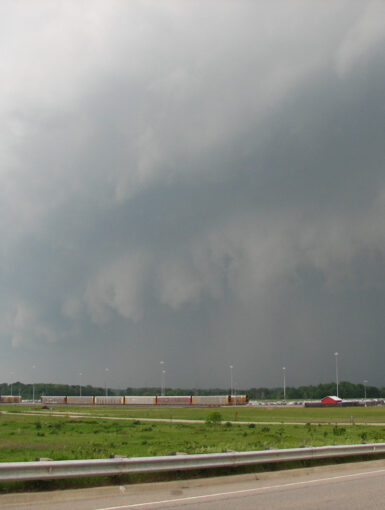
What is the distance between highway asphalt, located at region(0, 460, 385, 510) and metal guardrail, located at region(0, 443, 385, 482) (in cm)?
41

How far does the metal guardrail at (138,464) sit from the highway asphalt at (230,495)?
1.34 ft

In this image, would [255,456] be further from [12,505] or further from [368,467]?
[12,505]

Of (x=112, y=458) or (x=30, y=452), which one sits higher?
(x=112, y=458)

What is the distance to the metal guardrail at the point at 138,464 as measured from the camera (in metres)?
12.7

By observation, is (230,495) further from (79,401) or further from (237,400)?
(79,401)

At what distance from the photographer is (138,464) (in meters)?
14.7

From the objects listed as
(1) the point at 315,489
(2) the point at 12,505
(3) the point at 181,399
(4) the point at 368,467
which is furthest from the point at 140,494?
(3) the point at 181,399

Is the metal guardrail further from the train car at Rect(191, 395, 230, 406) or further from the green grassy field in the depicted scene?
the train car at Rect(191, 395, 230, 406)

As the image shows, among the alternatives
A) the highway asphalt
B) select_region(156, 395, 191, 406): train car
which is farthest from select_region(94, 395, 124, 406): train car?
the highway asphalt

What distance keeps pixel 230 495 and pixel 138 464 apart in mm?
2549

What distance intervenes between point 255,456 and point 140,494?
495cm

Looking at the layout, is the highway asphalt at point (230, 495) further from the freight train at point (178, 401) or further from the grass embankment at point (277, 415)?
the freight train at point (178, 401)

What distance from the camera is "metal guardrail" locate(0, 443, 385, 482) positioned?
12.7 meters

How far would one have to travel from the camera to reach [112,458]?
14.8 m
